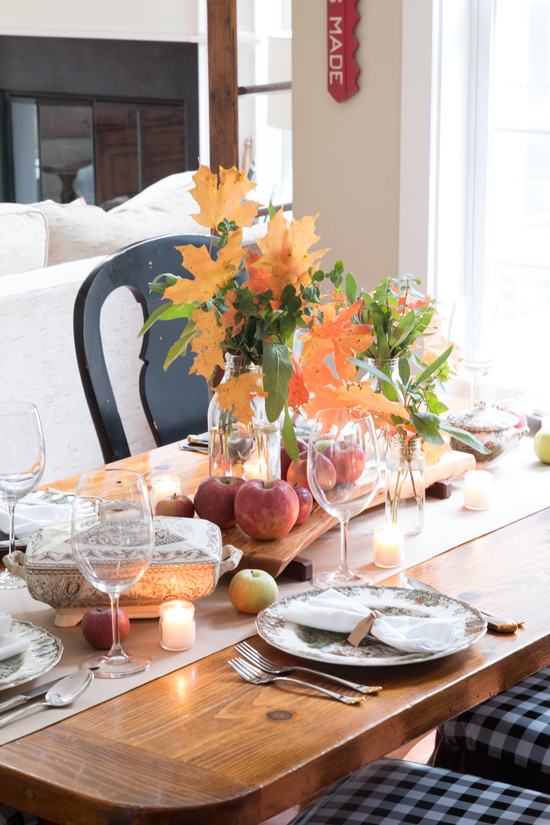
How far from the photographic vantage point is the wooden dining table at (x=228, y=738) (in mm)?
674

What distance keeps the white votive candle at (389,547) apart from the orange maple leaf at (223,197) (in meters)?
0.39

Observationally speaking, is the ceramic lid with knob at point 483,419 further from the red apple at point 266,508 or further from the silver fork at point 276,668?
the silver fork at point 276,668

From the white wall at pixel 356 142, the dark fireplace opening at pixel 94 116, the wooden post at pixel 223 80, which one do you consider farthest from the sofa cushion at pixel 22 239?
the dark fireplace opening at pixel 94 116

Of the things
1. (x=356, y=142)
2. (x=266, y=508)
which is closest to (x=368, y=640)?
(x=266, y=508)

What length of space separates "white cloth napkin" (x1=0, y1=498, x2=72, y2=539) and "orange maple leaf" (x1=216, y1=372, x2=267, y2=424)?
273 millimetres

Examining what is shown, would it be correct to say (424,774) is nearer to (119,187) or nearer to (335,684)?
(335,684)

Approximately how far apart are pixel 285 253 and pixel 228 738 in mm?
544

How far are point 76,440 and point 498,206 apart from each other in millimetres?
1397

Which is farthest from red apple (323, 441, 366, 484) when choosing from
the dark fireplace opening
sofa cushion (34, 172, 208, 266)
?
the dark fireplace opening

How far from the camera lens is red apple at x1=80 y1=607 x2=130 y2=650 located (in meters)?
0.89

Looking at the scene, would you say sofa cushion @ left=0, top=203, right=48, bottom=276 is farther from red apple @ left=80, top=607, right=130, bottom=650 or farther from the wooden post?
red apple @ left=80, top=607, right=130, bottom=650

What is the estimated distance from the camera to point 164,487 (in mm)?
1280

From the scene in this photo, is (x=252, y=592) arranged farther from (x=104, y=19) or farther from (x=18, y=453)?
(x=104, y=19)

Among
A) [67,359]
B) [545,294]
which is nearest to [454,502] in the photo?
[67,359]
